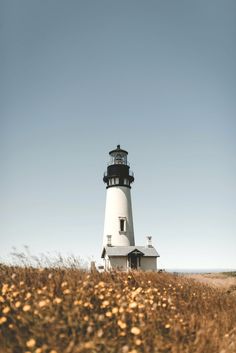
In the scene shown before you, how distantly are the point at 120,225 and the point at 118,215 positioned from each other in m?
1.08

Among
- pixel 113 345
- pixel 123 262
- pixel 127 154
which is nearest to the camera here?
pixel 113 345

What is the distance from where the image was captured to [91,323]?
3352 mm

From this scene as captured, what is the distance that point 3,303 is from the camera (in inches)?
167

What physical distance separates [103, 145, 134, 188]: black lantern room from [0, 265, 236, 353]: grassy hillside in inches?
1047

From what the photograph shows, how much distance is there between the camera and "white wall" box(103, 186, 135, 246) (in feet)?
101

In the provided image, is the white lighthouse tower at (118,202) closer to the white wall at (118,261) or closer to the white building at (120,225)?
the white building at (120,225)

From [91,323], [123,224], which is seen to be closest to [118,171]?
[123,224]

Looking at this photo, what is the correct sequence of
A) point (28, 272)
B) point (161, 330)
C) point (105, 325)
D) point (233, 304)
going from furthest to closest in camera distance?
point (233, 304) → point (28, 272) → point (161, 330) → point (105, 325)

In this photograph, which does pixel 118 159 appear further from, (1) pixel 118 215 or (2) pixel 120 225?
(2) pixel 120 225

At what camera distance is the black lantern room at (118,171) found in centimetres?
3247

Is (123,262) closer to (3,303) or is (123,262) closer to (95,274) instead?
(95,274)

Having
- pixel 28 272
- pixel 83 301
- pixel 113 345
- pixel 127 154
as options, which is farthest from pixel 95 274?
pixel 127 154

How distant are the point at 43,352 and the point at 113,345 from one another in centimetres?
75

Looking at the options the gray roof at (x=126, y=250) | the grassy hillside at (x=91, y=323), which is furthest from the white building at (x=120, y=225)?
the grassy hillside at (x=91, y=323)
